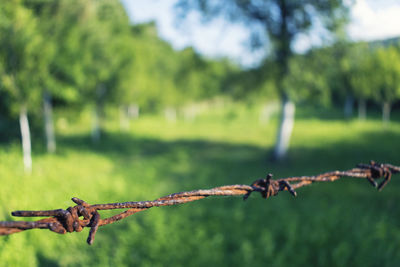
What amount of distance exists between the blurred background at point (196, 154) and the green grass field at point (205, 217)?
0.04 metres

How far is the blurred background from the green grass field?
0.04 metres

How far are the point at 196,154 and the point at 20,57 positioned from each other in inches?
350

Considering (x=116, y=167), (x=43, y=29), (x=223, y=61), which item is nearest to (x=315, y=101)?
(x=223, y=61)

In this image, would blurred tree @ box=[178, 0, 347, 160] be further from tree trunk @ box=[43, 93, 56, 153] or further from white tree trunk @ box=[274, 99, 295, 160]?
tree trunk @ box=[43, 93, 56, 153]

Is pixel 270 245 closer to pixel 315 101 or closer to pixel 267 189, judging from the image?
pixel 267 189

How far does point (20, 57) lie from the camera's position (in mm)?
8070

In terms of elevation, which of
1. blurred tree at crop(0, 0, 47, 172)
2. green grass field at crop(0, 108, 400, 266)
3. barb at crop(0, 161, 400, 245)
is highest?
blurred tree at crop(0, 0, 47, 172)

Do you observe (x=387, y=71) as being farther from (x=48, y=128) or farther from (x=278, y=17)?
(x=48, y=128)

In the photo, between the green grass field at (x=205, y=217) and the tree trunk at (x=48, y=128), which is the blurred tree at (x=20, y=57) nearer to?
the green grass field at (x=205, y=217)

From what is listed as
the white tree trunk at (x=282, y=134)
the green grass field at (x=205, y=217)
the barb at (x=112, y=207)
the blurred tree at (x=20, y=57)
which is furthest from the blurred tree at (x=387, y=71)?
the barb at (x=112, y=207)

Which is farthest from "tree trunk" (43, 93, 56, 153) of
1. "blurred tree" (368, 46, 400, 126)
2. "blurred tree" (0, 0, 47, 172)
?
"blurred tree" (368, 46, 400, 126)

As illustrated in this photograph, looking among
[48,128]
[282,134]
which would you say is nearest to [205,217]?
[282,134]

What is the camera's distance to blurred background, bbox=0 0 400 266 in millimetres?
4883

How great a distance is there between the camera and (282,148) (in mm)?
12086
